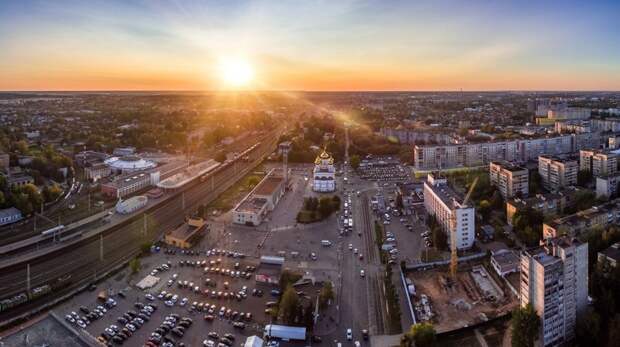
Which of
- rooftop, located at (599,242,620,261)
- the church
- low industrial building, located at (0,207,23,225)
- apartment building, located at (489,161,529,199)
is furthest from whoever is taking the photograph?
the church

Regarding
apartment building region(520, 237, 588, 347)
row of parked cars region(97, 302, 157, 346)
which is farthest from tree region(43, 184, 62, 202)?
apartment building region(520, 237, 588, 347)

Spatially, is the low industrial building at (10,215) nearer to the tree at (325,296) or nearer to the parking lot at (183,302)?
the parking lot at (183,302)

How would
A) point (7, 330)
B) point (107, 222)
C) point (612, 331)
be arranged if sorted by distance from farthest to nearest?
point (107, 222)
point (7, 330)
point (612, 331)

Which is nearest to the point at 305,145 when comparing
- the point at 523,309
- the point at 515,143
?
the point at 515,143

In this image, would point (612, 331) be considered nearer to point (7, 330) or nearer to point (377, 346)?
point (377, 346)

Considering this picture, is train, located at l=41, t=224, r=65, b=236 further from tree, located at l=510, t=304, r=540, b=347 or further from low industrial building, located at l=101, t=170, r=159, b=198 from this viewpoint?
tree, located at l=510, t=304, r=540, b=347

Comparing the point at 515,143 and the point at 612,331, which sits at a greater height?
the point at 515,143
